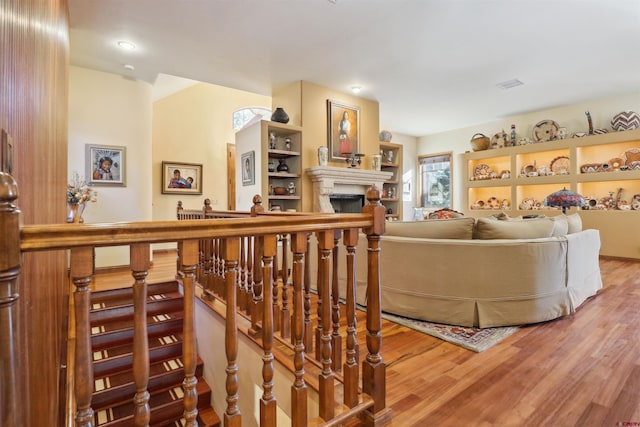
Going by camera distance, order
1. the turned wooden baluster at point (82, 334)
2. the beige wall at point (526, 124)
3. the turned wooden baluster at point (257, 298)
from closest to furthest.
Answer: the turned wooden baluster at point (82, 334), the turned wooden baluster at point (257, 298), the beige wall at point (526, 124)

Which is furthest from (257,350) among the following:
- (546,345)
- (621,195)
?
(621,195)

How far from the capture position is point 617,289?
335 cm

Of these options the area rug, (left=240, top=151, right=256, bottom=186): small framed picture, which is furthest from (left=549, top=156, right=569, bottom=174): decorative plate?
(left=240, top=151, right=256, bottom=186): small framed picture

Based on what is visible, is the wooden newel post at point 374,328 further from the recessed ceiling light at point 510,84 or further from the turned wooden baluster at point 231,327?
the recessed ceiling light at point 510,84

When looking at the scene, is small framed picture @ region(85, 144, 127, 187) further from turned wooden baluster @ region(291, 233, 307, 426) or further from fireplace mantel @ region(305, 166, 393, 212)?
turned wooden baluster @ region(291, 233, 307, 426)

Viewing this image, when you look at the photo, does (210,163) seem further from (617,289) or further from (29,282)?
(617,289)

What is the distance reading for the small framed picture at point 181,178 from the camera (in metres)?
5.81

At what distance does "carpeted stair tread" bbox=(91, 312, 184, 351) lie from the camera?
9.22ft

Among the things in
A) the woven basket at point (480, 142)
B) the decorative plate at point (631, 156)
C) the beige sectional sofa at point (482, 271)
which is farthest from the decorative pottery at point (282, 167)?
the decorative plate at point (631, 156)

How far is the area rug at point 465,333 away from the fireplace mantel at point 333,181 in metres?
2.66

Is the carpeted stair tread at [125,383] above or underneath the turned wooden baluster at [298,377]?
underneath

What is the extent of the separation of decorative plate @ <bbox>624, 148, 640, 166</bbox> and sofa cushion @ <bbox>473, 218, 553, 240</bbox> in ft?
13.5

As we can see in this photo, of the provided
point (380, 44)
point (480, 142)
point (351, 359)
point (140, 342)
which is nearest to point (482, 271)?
point (351, 359)

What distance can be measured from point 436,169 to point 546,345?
647 cm
